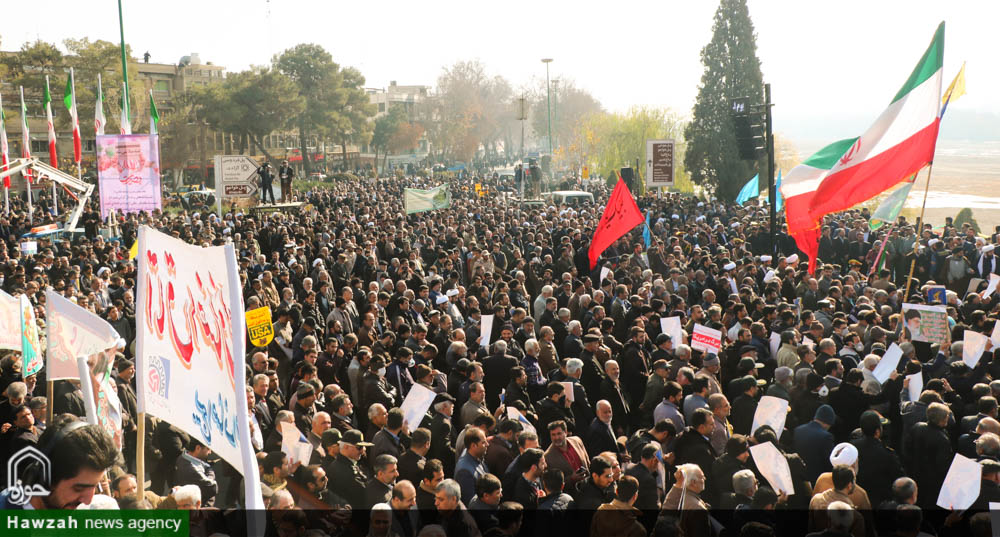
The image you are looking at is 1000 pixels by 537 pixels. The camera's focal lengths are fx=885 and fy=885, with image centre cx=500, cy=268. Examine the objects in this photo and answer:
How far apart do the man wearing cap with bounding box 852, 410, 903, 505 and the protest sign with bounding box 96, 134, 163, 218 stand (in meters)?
22.4

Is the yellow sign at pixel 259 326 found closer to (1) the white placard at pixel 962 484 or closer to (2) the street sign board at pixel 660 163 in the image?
(1) the white placard at pixel 962 484

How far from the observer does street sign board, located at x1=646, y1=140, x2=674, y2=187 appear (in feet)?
106

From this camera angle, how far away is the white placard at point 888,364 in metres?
8.52

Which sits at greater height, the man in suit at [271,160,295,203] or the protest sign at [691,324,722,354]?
the man in suit at [271,160,295,203]

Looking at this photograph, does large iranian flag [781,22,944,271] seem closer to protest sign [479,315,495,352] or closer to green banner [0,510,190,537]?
protest sign [479,315,495,352]

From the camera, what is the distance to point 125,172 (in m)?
25.0

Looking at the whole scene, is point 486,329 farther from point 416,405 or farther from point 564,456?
point 564,456

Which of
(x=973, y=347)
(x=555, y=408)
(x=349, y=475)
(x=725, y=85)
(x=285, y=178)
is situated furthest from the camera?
(x=725, y=85)

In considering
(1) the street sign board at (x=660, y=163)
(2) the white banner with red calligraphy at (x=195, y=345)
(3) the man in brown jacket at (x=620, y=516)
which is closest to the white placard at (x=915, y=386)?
(3) the man in brown jacket at (x=620, y=516)

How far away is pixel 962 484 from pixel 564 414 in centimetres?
334

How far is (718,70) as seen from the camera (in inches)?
1805

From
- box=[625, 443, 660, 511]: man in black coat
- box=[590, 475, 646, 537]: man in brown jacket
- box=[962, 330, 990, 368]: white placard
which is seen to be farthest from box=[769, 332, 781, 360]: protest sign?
box=[590, 475, 646, 537]: man in brown jacket

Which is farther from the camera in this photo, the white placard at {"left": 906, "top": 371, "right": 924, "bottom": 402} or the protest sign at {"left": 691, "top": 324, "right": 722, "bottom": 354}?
the protest sign at {"left": 691, "top": 324, "right": 722, "bottom": 354}

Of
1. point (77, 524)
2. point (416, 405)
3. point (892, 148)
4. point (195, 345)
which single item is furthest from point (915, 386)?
point (77, 524)
